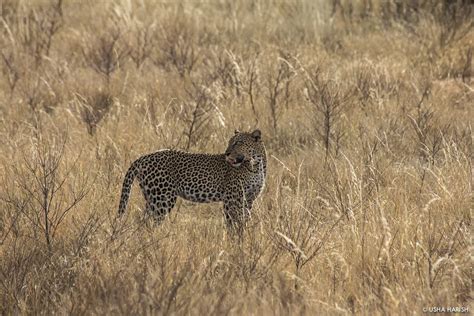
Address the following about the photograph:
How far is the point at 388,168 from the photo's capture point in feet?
22.9

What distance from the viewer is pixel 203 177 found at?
6.38m

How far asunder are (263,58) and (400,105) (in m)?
2.37

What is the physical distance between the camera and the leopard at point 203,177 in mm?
6289

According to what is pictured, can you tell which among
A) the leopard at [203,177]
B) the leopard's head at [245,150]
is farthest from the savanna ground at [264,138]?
the leopard's head at [245,150]

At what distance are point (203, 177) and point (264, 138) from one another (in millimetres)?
2028

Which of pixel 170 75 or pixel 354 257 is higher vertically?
pixel 354 257

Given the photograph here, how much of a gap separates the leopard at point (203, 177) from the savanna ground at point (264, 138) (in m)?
0.18

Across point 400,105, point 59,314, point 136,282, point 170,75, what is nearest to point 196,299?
point 136,282

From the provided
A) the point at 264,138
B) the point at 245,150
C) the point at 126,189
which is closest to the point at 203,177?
the point at 245,150

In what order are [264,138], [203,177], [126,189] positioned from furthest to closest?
1. [264,138]
2. [203,177]
3. [126,189]

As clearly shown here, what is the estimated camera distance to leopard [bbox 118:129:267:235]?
20.6 feet

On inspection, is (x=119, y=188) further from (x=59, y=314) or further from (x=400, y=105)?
(x=400, y=105)

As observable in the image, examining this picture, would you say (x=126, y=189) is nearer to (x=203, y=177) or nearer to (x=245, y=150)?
(x=203, y=177)

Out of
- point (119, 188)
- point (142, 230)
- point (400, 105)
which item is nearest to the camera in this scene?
point (142, 230)
